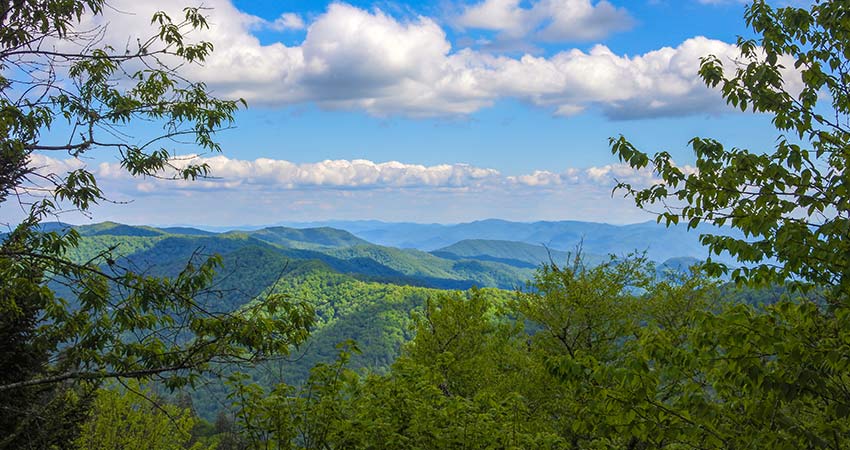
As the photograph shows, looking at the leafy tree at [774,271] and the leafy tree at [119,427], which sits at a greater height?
the leafy tree at [774,271]

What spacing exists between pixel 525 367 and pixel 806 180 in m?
15.3

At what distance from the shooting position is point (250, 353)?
7145 millimetres

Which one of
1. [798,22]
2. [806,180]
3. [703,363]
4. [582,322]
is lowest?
[582,322]

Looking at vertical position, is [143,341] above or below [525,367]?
above

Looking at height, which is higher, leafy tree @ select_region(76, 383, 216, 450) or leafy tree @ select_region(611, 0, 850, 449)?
leafy tree @ select_region(611, 0, 850, 449)

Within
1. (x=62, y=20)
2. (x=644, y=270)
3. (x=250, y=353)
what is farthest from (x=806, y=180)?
(x=644, y=270)

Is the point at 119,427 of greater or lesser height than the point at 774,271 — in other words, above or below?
below

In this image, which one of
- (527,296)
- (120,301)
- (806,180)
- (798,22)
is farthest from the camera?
(527,296)

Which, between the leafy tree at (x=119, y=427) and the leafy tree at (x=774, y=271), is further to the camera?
the leafy tree at (x=119, y=427)

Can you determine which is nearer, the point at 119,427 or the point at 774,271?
the point at 774,271

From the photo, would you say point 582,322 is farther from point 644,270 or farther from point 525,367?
point 644,270

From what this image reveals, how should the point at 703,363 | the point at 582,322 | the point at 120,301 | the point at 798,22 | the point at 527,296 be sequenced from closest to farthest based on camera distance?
the point at 703,363 < the point at 120,301 < the point at 798,22 < the point at 582,322 < the point at 527,296

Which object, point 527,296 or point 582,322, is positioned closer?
point 582,322

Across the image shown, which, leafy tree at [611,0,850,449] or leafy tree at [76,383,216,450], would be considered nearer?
leafy tree at [611,0,850,449]
